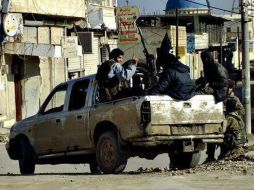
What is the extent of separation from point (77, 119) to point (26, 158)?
1828 mm

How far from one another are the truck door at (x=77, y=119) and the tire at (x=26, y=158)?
3.96ft

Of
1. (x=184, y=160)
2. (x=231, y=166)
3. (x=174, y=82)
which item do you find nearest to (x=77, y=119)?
(x=174, y=82)

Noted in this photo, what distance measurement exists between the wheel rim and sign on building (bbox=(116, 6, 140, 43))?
72.5 feet

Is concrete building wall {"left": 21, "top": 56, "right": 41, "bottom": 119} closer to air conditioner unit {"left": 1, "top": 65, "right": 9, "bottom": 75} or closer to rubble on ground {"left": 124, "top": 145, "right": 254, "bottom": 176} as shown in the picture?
air conditioner unit {"left": 1, "top": 65, "right": 9, "bottom": 75}

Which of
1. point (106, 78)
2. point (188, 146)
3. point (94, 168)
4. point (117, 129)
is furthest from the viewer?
point (94, 168)

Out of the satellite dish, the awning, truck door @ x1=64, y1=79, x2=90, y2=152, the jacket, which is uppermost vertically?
the satellite dish

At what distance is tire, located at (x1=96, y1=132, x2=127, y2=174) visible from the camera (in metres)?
11.0

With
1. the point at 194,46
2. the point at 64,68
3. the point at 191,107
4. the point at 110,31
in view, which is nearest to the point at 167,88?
the point at 191,107

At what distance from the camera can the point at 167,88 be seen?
1084cm

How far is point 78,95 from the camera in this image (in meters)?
12.0

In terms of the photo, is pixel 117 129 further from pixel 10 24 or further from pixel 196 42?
pixel 196 42

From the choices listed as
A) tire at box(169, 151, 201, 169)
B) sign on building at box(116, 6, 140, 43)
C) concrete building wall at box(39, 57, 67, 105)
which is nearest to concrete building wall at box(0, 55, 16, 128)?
concrete building wall at box(39, 57, 67, 105)

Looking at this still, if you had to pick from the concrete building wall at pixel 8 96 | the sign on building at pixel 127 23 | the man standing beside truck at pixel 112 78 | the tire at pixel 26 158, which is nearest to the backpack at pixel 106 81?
the man standing beside truck at pixel 112 78

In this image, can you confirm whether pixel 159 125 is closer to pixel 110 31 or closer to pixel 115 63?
pixel 115 63
